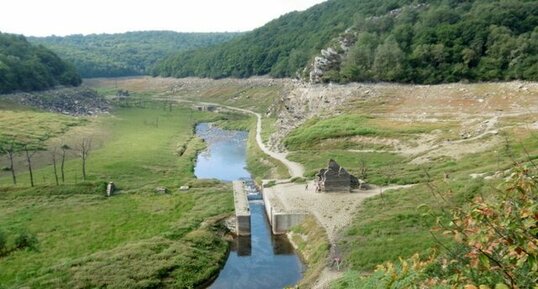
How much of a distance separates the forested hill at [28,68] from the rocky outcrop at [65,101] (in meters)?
4.16

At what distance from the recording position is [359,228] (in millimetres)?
39625

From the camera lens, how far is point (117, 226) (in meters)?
43.8

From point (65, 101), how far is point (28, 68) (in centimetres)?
2028

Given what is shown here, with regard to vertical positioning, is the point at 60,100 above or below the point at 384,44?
below

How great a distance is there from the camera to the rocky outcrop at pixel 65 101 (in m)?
126

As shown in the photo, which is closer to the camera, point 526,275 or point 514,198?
point 526,275

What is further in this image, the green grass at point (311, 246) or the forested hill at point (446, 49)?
the forested hill at point (446, 49)

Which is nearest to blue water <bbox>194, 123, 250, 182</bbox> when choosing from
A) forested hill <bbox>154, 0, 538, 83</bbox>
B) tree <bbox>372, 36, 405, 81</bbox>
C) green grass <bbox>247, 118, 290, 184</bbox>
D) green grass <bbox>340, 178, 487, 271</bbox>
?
green grass <bbox>247, 118, 290, 184</bbox>

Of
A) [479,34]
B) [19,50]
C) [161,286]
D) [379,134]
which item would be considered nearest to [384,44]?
[479,34]

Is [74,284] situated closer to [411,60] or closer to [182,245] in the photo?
[182,245]

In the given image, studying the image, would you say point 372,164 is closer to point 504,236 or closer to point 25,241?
point 25,241

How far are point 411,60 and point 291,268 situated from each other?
7110cm

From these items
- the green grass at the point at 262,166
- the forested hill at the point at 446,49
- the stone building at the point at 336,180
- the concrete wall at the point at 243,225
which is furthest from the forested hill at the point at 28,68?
the stone building at the point at 336,180

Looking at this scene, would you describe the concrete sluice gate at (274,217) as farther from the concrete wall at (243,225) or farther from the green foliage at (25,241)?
the green foliage at (25,241)
